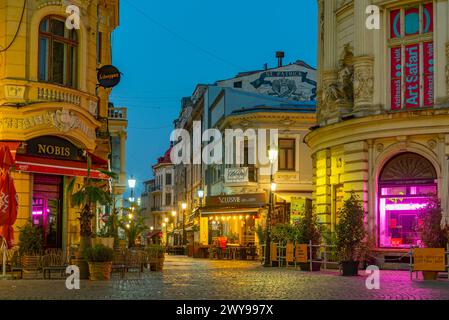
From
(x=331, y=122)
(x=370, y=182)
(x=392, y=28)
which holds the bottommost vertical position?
(x=370, y=182)

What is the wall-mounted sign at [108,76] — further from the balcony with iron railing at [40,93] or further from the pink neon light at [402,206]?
the pink neon light at [402,206]

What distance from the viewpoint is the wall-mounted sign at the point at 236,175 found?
56594mm

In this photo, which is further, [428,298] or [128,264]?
[128,264]

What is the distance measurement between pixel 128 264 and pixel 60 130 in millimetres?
5238

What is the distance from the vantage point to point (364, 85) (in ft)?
120

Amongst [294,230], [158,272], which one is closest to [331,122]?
[294,230]

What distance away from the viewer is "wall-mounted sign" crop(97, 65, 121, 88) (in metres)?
34.8

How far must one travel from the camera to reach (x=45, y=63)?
1171 inches

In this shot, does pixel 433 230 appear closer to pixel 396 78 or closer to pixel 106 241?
pixel 396 78

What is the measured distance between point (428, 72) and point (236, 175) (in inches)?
931

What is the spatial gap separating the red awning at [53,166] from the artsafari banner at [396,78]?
12718 mm
